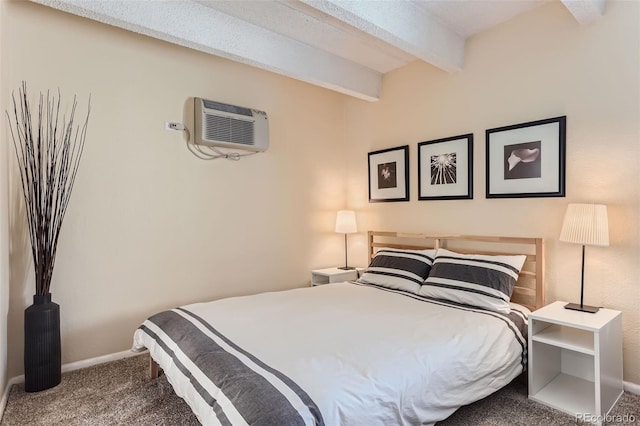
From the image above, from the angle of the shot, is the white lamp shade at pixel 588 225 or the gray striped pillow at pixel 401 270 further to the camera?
the gray striped pillow at pixel 401 270

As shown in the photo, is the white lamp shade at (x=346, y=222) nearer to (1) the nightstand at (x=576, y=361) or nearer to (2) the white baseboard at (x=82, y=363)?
(1) the nightstand at (x=576, y=361)

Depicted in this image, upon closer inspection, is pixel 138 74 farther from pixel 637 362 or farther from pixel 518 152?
pixel 637 362

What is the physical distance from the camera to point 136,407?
2.07 metres

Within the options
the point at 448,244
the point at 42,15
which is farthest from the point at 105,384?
the point at 448,244

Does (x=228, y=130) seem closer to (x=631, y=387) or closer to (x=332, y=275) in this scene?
(x=332, y=275)

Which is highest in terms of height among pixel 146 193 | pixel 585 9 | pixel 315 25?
pixel 315 25

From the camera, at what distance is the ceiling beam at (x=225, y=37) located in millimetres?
2223

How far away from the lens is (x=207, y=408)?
1.45 metres

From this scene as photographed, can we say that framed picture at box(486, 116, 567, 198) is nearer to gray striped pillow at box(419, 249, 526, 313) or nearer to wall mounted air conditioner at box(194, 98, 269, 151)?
gray striped pillow at box(419, 249, 526, 313)

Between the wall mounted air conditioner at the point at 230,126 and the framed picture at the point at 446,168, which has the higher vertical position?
the wall mounted air conditioner at the point at 230,126

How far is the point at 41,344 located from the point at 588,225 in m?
3.42

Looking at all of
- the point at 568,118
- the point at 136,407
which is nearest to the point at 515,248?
the point at 568,118

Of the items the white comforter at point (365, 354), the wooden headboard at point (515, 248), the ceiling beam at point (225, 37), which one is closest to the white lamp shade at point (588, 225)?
the wooden headboard at point (515, 248)

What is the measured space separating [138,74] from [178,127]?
484 millimetres
